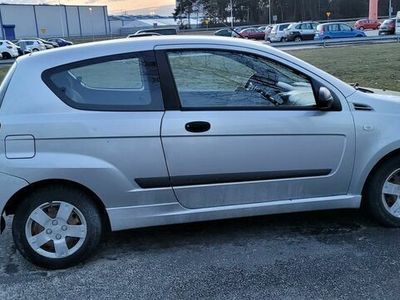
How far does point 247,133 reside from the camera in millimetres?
3855

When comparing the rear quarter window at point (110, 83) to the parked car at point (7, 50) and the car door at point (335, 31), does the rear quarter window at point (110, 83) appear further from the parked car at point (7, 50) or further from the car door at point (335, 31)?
the parked car at point (7, 50)

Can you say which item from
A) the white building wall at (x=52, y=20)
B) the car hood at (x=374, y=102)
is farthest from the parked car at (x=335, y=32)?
the white building wall at (x=52, y=20)

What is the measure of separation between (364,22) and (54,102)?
62240mm

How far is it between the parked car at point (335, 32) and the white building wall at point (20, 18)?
72465 mm

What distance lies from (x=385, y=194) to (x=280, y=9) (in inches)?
4355

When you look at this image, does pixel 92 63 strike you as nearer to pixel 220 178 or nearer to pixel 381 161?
pixel 220 178

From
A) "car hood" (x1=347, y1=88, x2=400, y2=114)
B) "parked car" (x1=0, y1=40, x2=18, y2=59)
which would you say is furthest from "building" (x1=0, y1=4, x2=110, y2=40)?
"car hood" (x1=347, y1=88, x2=400, y2=114)

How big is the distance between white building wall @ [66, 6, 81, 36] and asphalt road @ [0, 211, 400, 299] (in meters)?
110

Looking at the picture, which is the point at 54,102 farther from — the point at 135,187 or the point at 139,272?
the point at 139,272

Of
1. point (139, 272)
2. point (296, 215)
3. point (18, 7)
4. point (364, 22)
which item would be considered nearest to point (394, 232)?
point (296, 215)

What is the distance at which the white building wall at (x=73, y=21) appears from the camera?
108500mm

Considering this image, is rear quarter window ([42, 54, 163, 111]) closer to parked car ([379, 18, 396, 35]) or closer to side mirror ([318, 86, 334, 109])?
side mirror ([318, 86, 334, 109])

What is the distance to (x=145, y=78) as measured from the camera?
3854 mm

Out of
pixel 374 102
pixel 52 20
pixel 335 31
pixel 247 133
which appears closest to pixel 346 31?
pixel 335 31
